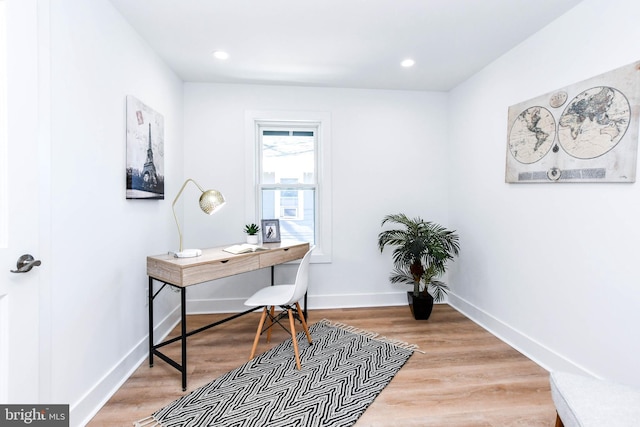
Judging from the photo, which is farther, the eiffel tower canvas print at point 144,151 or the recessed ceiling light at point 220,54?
the recessed ceiling light at point 220,54

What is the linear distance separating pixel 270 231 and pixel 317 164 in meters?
0.99

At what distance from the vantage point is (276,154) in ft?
11.1

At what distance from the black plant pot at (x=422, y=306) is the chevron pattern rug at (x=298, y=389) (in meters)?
0.57

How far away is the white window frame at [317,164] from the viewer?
10.5 ft

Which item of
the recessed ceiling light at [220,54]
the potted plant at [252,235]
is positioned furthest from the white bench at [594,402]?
the recessed ceiling light at [220,54]

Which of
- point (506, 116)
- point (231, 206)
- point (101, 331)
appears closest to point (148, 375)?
point (101, 331)

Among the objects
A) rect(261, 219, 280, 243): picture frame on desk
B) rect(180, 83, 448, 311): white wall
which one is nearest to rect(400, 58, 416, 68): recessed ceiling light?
rect(180, 83, 448, 311): white wall

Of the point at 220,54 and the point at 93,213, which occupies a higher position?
the point at 220,54

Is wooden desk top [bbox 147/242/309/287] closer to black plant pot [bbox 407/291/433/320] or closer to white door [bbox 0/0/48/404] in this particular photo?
white door [bbox 0/0/48/404]

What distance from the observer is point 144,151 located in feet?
7.21

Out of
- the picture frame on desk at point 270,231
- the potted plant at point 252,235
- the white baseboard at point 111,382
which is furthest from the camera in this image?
the picture frame on desk at point 270,231

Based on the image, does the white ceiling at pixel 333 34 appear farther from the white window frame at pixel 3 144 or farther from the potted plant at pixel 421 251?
the potted plant at pixel 421 251

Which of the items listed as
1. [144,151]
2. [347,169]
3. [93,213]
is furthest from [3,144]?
[347,169]

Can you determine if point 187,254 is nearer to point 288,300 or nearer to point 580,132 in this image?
point 288,300
